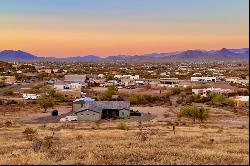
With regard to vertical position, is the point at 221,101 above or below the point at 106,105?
below

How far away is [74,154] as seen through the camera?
19.0m

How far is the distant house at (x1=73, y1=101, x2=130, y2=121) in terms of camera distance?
2692 inches

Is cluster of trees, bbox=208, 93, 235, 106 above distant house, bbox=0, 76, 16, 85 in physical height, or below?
below

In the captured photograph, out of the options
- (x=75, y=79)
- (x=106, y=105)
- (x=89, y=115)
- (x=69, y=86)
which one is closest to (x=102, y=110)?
(x=106, y=105)

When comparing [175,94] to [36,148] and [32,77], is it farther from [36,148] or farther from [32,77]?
[36,148]

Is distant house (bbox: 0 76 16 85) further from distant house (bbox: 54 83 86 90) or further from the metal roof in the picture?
the metal roof

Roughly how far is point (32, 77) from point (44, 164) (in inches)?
6164

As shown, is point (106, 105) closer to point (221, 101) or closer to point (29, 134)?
point (221, 101)

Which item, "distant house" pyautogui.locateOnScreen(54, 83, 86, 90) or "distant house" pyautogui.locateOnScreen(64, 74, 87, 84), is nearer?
"distant house" pyautogui.locateOnScreen(54, 83, 86, 90)

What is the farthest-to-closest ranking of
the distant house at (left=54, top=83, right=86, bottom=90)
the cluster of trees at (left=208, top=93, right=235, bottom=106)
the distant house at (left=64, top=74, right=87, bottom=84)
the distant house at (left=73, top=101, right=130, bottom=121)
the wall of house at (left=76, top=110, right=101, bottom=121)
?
the distant house at (left=64, top=74, right=87, bottom=84) < the distant house at (left=54, top=83, right=86, bottom=90) < the cluster of trees at (left=208, top=93, right=235, bottom=106) < the distant house at (left=73, top=101, right=130, bottom=121) < the wall of house at (left=76, top=110, right=101, bottom=121)

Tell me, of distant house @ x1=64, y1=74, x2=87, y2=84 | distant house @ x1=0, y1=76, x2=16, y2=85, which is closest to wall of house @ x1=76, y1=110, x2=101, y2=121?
distant house @ x1=64, y1=74, x2=87, y2=84

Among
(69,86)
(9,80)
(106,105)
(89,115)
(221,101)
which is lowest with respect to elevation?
(221,101)

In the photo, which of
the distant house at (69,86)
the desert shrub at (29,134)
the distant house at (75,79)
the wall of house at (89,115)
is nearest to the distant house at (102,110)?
the wall of house at (89,115)

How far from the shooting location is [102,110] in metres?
71.4
